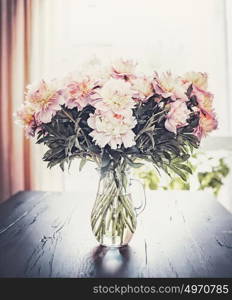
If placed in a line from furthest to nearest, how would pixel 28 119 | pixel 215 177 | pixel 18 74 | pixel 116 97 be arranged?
pixel 215 177
pixel 18 74
pixel 28 119
pixel 116 97

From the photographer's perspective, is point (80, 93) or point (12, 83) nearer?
point (80, 93)

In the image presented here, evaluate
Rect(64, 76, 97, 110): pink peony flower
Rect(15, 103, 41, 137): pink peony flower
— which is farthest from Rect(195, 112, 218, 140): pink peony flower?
Rect(15, 103, 41, 137): pink peony flower

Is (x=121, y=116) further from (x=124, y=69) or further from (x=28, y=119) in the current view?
(x=28, y=119)

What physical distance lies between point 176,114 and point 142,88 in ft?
0.34

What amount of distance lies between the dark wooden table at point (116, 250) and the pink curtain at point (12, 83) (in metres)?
0.88

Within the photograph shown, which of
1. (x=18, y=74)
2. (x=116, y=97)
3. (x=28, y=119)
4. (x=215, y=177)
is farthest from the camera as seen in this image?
(x=215, y=177)

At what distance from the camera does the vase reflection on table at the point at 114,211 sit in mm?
1014

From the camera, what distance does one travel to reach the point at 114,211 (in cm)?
101

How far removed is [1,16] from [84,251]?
195cm

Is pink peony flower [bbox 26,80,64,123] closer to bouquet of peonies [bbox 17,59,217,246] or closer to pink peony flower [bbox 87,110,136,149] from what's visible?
bouquet of peonies [bbox 17,59,217,246]

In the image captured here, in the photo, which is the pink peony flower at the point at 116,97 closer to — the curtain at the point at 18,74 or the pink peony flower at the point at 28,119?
the pink peony flower at the point at 28,119

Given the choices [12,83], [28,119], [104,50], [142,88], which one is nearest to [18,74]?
[12,83]

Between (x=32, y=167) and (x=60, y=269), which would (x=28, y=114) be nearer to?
(x=60, y=269)

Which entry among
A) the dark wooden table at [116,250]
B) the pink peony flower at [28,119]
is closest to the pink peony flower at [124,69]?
the pink peony flower at [28,119]
